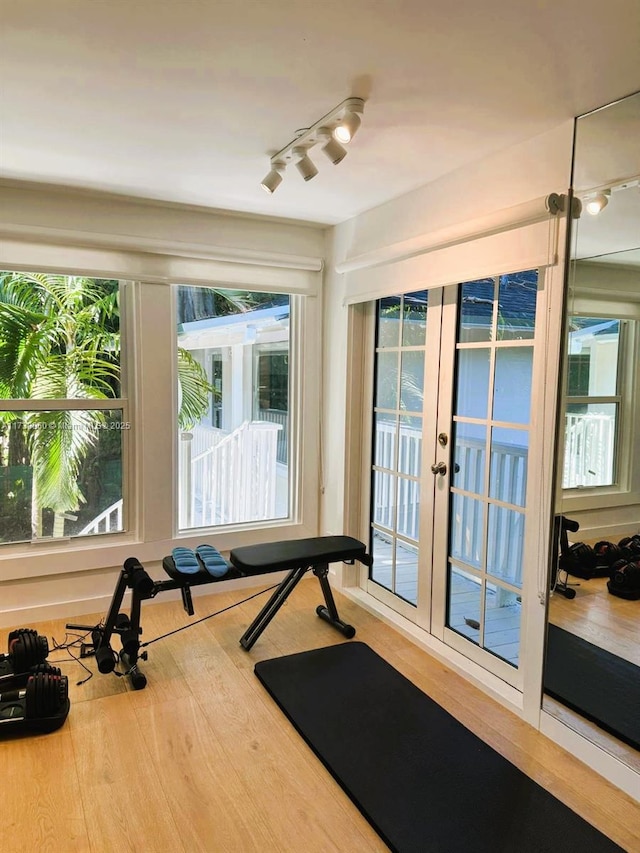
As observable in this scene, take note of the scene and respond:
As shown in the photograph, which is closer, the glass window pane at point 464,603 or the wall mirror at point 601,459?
the wall mirror at point 601,459

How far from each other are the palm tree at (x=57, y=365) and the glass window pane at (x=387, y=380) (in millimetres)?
1572

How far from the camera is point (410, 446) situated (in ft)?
10.8

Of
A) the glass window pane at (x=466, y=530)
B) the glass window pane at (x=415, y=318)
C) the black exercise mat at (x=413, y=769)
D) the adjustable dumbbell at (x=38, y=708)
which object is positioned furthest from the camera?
the glass window pane at (x=415, y=318)

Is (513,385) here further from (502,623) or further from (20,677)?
(20,677)

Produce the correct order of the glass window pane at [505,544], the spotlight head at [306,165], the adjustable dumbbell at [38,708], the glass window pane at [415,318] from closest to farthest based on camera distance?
the adjustable dumbbell at [38,708] < the spotlight head at [306,165] < the glass window pane at [505,544] < the glass window pane at [415,318]

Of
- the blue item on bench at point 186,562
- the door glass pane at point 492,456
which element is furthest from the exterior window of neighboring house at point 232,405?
the door glass pane at point 492,456

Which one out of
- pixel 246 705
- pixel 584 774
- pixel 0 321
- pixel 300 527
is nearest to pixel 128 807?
pixel 246 705

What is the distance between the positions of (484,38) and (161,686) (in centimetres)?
275

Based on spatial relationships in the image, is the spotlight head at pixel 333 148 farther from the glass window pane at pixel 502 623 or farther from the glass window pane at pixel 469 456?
the glass window pane at pixel 502 623

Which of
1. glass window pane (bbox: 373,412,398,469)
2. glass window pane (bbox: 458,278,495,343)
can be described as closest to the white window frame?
glass window pane (bbox: 373,412,398,469)

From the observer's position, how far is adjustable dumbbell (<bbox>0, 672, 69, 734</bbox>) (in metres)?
2.28

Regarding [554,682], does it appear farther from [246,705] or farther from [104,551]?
[104,551]

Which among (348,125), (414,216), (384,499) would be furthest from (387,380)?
(348,125)

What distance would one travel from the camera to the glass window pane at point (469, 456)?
109 inches
